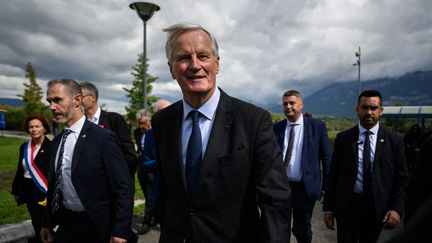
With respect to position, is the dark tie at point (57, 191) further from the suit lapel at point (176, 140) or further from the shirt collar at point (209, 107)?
the shirt collar at point (209, 107)

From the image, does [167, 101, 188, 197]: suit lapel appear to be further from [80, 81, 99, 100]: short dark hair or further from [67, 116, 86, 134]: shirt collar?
[80, 81, 99, 100]: short dark hair

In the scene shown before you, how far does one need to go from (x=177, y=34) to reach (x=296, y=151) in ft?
10.6

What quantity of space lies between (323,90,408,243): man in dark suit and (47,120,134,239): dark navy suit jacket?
8.23ft

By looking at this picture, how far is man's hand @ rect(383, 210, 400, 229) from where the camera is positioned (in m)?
3.40

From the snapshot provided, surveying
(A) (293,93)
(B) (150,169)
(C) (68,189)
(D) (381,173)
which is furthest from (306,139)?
(C) (68,189)

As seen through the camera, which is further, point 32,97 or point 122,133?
point 32,97

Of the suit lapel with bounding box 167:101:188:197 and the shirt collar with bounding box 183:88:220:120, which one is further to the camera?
the shirt collar with bounding box 183:88:220:120

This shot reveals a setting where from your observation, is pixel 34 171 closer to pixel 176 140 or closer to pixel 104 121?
pixel 104 121

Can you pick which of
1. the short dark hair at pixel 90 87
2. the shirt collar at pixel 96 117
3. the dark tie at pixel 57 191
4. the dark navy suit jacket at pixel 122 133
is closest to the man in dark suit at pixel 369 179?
the dark navy suit jacket at pixel 122 133

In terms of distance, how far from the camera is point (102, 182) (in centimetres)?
291

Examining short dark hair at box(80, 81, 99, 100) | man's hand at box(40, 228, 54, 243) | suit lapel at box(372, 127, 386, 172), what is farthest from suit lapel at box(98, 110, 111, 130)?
suit lapel at box(372, 127, 386, 172)

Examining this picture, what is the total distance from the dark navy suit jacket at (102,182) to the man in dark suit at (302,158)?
8.53ft

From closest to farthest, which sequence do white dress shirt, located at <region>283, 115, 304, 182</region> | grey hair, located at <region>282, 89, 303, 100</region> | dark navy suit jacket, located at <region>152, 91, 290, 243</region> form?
dark navy suit jacket, located at <region>152, 91, 290, 243</region>
white dress shirt, located at <region>283, 115, 304, 182</region>
grey hair, located at <region>282, 89, 303, 100</region>

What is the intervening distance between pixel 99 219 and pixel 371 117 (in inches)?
128
